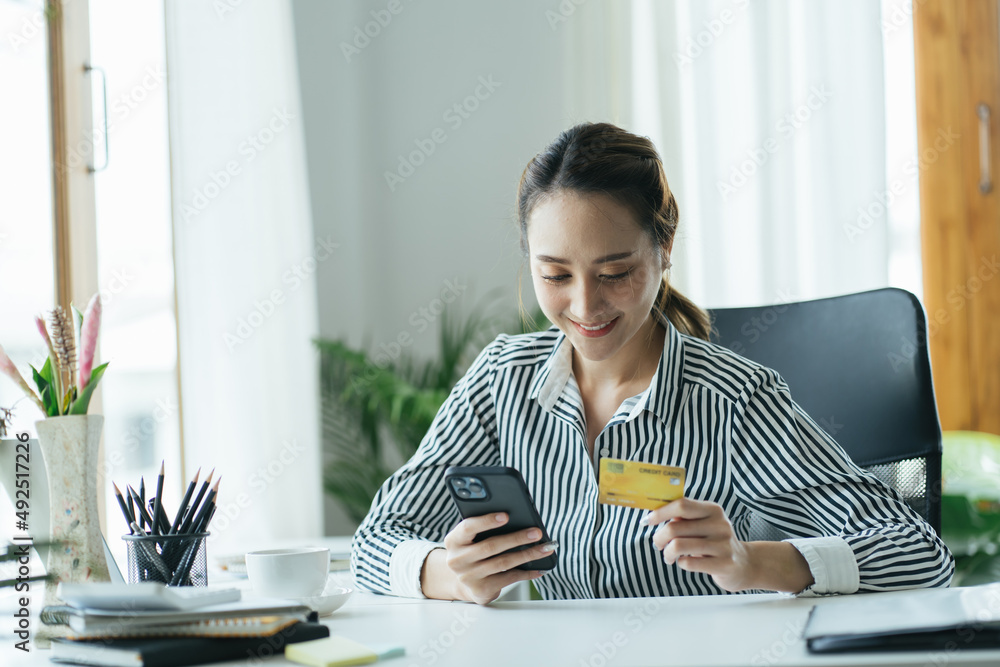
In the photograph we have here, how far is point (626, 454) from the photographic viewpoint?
1.27 meters

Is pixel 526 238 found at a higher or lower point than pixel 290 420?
higher

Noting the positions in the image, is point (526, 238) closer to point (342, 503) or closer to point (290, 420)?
point (290, 420)

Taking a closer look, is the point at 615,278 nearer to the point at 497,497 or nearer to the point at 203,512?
the point at 497,497

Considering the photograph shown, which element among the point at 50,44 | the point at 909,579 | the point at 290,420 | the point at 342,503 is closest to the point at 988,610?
the point at 909,579

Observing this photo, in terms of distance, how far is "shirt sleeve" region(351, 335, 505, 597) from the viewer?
3.80ft

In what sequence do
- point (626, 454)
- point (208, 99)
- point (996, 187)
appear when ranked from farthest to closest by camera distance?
1. point (996, 187)
2. point (208, 99)
3. point (626, 454)

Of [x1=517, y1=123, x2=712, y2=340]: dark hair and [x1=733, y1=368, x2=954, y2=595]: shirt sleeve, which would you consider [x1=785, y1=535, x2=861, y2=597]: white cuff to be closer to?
[x1=733, y1=368, x2=954, y2=595]: shirt sleeve

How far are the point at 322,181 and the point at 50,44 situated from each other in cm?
108
